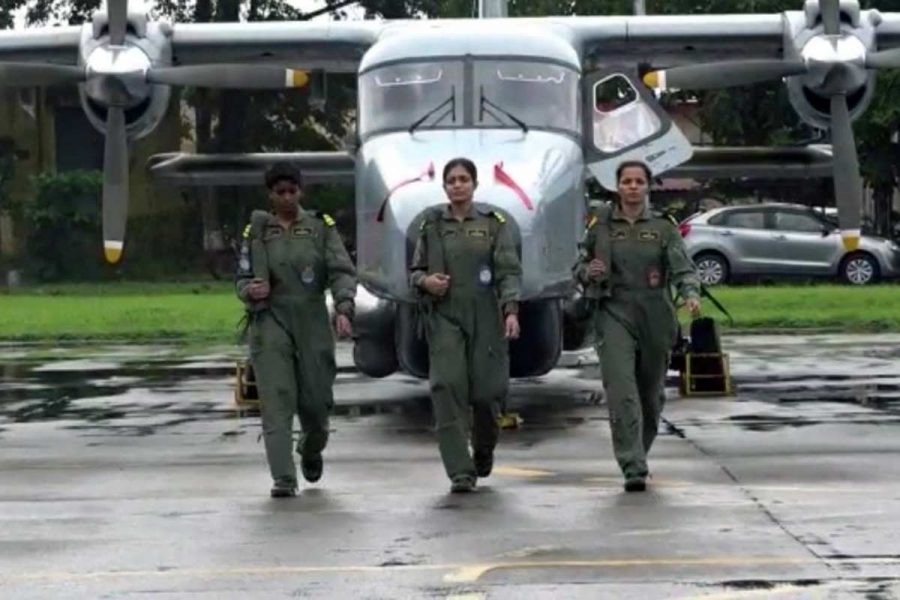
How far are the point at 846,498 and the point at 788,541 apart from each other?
1.44m

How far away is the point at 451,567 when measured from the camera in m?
8.11

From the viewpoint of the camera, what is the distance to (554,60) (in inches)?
629

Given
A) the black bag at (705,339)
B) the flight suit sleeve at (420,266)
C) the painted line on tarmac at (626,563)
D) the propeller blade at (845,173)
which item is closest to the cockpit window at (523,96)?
the black bag at (705,339)

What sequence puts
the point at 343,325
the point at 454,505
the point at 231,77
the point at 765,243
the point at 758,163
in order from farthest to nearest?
the point at 765,243 < the point at 758,163 < the point at 231,77 < the point at 343,325 < the point at 454,505

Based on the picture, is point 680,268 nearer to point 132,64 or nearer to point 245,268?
point 245,268

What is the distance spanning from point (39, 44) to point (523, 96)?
7.18 meters

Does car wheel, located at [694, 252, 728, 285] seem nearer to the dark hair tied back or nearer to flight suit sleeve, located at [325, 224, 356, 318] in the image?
flight suit sleeve, located at [325, 224, 356, 318]

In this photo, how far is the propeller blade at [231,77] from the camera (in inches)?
747

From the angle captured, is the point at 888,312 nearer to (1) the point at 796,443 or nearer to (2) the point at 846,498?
(1) the point at 796,443

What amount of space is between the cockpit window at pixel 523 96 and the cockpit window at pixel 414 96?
0.19 meters

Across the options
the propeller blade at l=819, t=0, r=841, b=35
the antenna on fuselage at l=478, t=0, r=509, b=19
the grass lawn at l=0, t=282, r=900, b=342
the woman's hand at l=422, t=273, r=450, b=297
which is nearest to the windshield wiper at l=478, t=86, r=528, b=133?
the woman's hand at l=422, t=273, r=450, b=297

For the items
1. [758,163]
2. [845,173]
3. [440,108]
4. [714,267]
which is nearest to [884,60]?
[845,173]

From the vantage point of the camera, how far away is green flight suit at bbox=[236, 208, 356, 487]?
1064cm

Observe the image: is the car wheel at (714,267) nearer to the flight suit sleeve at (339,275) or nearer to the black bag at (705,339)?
the black bag at (705,339)
